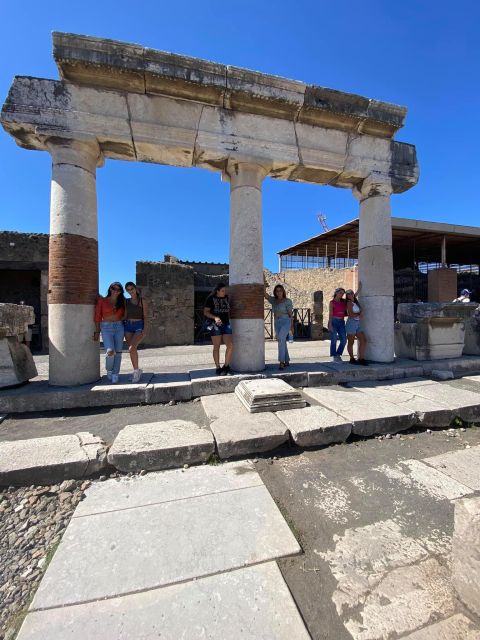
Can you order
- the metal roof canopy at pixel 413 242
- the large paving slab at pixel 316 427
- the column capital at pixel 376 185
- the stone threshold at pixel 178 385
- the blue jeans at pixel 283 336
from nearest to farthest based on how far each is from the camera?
1. the large paving slab at pixel 316 427
2. the stone threshold at pixel 178 385
3. the blue jeans at pixel 283 336
4. the column capital at pixel 376 185
5. the metal roof canopy at pixel 413 242

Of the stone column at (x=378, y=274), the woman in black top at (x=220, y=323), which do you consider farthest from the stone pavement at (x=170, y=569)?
the stone column at (x=378, y=274)

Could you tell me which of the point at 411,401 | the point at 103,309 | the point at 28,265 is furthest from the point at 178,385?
the point at 28,265

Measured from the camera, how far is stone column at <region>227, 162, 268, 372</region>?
4.53 metres

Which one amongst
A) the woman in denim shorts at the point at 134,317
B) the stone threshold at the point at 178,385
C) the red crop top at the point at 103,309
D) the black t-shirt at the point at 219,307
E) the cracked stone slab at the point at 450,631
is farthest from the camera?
the black t-shirt at the point at 219,307

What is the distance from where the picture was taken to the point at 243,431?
277cm

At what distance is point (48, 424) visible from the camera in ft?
10.5

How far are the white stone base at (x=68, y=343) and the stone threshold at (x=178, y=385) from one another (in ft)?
0.56

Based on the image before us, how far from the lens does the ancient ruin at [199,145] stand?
390 cm

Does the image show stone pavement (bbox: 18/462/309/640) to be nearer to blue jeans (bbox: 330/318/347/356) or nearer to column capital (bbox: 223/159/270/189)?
blue jeans (bbox: 330/318/347/356)

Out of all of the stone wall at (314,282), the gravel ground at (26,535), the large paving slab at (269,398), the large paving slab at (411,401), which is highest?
the stone wall at (314,282)

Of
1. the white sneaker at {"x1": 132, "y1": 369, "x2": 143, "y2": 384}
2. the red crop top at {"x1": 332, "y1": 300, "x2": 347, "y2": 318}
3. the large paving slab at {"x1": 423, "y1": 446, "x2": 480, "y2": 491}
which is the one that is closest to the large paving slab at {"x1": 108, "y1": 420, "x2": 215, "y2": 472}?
the white sneaker at {"x1": 132, "y1": 369, "x2": 143, "y2": 384}

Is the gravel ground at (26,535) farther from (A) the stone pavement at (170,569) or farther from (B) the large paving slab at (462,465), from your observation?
(B) the large paving slab at (462,465)

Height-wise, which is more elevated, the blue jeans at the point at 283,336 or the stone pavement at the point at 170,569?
the blue jeans at the point at 283,336

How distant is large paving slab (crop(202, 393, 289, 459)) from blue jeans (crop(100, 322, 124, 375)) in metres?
1.65
